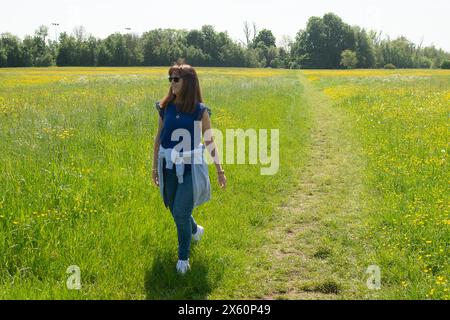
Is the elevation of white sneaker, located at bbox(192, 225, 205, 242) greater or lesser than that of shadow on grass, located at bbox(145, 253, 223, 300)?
greater

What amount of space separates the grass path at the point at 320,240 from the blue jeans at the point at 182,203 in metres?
0.88

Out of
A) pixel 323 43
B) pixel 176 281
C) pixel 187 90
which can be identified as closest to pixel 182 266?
pixel 176 281

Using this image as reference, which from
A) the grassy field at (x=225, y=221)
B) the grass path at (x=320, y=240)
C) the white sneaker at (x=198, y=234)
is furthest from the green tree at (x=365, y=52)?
the white sneaker at (x=198, y=234)

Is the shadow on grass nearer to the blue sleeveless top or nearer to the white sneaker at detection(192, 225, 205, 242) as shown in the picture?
the white sneaker at detection(192, 225, 205, 242)

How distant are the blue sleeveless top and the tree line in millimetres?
60527

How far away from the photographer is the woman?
13.4ft

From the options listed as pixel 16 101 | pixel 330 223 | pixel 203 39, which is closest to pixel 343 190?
pixel 330 223

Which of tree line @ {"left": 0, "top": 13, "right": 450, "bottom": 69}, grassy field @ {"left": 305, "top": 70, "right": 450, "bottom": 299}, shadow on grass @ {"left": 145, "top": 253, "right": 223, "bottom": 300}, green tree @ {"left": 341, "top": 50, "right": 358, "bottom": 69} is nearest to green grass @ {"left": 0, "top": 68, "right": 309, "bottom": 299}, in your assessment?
shadow on grass @ {"left": 145, "top": 253, "right": 223, "bottom": 300}

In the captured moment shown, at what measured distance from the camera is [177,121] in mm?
4145

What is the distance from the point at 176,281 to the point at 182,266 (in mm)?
179

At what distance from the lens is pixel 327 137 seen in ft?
39.6

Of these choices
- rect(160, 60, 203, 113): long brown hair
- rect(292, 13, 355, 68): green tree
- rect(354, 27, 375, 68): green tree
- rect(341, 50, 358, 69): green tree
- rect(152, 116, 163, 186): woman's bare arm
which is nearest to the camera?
rect(160, 60, 203, 113): long brown hair

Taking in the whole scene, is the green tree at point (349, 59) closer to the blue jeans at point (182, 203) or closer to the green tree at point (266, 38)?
the green tree at point (266, 38)
